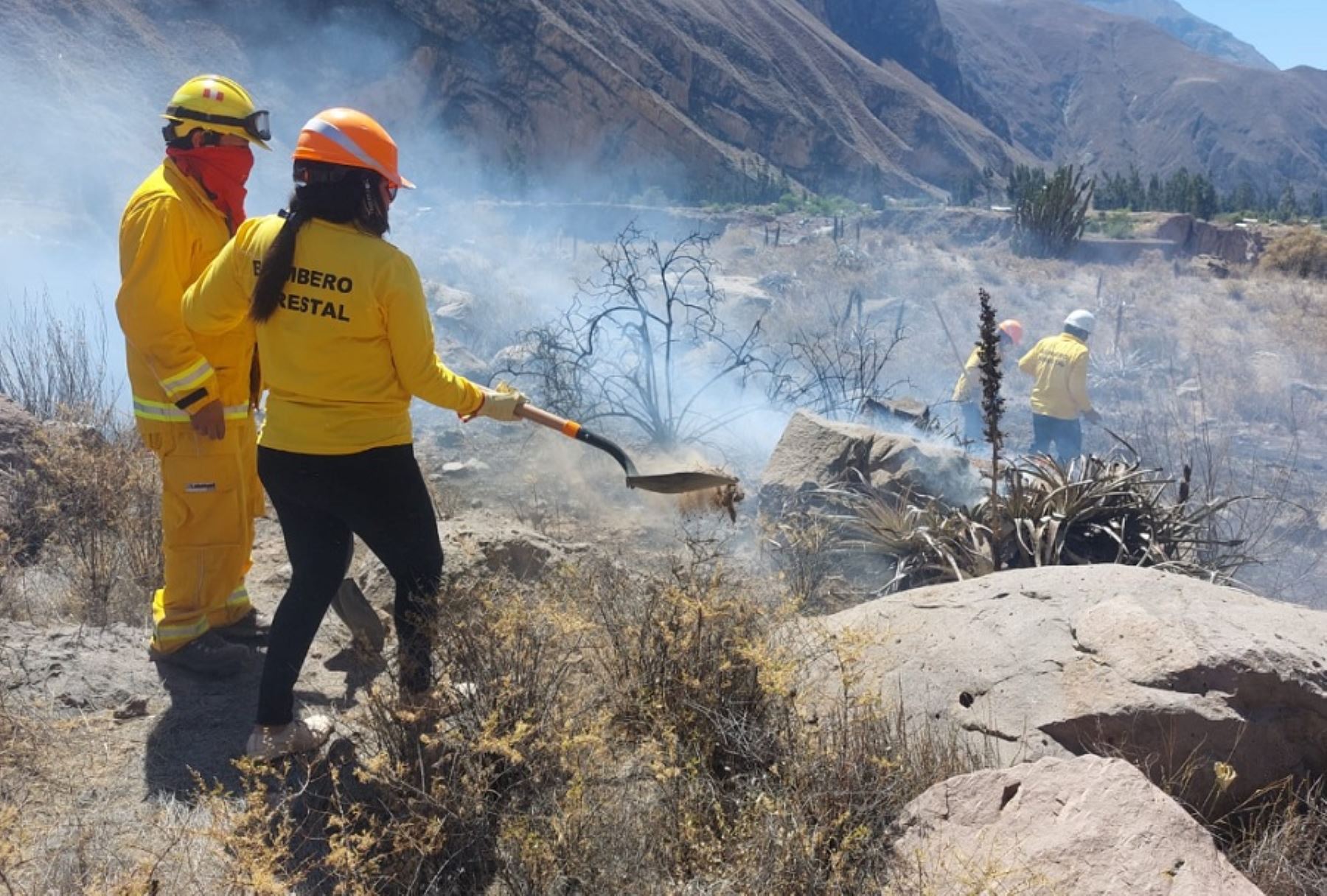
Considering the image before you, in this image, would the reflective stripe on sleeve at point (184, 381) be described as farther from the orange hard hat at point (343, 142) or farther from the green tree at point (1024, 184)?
the green tree at point (1024, 184)

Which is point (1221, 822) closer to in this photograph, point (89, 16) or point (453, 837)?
point (453, 837)

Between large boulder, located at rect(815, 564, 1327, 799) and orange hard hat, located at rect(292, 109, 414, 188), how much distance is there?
5.77 ft

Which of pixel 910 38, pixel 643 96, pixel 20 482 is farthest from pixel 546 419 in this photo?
pixel 910 38

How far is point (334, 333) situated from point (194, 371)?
0.76m

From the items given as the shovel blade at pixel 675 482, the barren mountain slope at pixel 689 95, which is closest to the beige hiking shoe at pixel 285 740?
the shovel blade at pixel 675 482

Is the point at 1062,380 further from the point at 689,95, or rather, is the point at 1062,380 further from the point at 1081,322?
the point at 689,95

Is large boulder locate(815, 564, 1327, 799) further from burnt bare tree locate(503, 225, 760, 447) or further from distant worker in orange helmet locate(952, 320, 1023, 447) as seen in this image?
distant worker in orange helmet locate(952, 320, 1023, 447)

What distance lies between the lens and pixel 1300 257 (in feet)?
66.6

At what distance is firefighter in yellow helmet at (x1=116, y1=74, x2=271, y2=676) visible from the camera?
2.87 meters

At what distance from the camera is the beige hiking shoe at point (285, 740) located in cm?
249

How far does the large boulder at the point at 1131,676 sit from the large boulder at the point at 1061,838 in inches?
15.2

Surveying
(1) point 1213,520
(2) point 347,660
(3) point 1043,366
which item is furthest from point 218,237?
(3) point 1043,366

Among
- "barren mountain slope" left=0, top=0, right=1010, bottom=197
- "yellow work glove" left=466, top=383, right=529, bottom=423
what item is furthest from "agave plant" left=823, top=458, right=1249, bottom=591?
"barren mountain slope" left=0, top=0, right=1010, bottom=197

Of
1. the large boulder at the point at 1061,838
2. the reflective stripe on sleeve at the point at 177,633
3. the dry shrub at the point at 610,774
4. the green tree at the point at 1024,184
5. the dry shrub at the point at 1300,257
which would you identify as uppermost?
the green tree at the point at 1024,184
